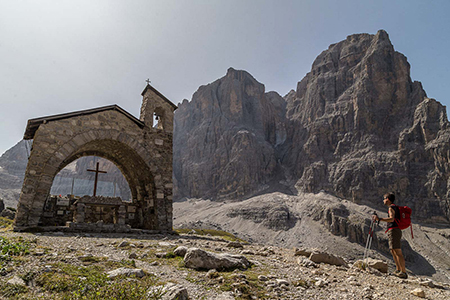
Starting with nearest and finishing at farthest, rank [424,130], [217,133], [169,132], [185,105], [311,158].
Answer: [169,132] → [424,130] → [311,158] → [217,133] → [185,105]

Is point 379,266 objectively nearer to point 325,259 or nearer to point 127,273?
point 325,259

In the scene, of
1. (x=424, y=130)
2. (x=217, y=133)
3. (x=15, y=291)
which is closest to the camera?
(x=15, y=291)

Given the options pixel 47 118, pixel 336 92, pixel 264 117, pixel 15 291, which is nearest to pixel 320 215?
pixel 336 92

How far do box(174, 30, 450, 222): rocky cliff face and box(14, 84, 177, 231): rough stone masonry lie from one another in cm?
6661

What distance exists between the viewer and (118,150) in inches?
768

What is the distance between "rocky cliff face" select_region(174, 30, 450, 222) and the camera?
2815 inches

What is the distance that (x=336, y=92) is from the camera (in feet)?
299

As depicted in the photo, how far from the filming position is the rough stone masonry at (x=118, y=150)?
1462 cm

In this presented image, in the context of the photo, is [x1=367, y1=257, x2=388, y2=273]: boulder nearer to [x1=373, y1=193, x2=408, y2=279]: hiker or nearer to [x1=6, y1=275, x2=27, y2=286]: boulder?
[x1=373, y1=193, x2=408, y2=279]: hiker

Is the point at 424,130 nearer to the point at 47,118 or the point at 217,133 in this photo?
the point at 217,133

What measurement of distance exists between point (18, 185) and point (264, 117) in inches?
4247

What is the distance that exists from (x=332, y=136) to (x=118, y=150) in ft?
251

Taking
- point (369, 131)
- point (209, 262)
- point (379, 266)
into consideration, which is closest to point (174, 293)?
point (209, 262)

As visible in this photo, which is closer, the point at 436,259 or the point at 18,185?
the point at 436,259
